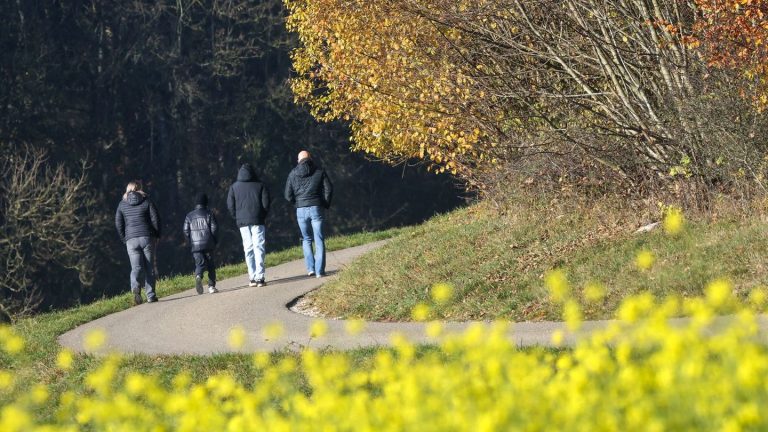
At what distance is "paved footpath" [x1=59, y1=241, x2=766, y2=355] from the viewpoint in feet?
39.1

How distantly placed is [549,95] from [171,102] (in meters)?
28.5

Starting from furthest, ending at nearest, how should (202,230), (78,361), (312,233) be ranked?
1. (312,233)
2. (202,230)
3. (78,361)

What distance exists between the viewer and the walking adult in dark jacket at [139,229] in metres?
18.0

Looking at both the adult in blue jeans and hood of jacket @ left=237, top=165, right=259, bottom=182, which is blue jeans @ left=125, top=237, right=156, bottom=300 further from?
the adult in blue jeans

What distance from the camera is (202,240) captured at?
1848cm

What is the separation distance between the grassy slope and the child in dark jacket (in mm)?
2327

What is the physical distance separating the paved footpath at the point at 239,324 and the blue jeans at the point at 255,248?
25cm

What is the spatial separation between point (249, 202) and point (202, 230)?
33.5 inches

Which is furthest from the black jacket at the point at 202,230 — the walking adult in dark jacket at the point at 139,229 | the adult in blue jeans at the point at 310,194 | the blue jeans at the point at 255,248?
the adult in blue jeans at the point at 310,194

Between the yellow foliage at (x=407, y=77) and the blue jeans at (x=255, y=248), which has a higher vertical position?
the yellow foliage at (x=407, y=77)

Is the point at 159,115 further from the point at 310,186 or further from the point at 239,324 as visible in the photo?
the point at 239,324

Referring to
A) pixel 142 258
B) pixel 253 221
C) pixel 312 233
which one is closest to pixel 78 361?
pixel 142 258

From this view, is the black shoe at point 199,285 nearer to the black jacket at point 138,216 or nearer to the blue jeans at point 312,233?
the black jacket at point 138,216

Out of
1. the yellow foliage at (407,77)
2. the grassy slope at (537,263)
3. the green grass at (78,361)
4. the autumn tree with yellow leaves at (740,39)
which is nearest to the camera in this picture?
the green grass at (78,361)
